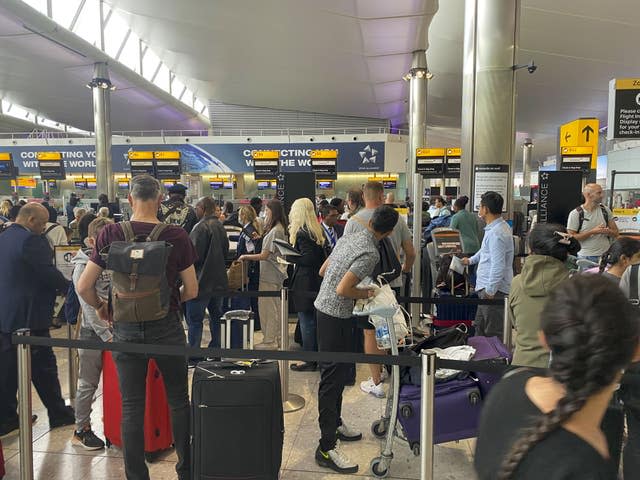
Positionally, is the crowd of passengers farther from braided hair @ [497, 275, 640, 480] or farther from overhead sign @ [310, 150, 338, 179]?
overhead sign @ [310, 150, 338, 179]

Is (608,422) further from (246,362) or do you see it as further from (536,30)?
(536,30)

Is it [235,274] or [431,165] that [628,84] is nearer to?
[235,274]

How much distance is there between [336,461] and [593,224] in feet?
15.0

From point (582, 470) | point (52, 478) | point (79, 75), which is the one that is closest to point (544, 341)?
point (582, 470)

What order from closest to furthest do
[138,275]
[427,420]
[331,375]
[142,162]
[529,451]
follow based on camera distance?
[529,451] < [427,420] < [138,275] < [331,375] < [142,162]

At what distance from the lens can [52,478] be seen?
2977mm

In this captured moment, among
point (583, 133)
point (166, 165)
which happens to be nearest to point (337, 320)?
point (583, 133)

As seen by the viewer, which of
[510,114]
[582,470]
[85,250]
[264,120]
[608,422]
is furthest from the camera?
[264,120]

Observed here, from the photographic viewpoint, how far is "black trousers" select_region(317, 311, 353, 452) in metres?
3.02

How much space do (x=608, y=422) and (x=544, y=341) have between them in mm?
1555

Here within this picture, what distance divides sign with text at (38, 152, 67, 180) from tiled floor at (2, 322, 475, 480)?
19681 mm

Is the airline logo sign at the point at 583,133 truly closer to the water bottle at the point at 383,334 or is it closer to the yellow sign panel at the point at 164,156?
the water bottle at the point at 383,334

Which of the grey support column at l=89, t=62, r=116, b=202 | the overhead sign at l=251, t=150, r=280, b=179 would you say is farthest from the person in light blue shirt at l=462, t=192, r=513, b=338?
the grey support column at l=89, t=62, r=116, b=202

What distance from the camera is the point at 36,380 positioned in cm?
357
